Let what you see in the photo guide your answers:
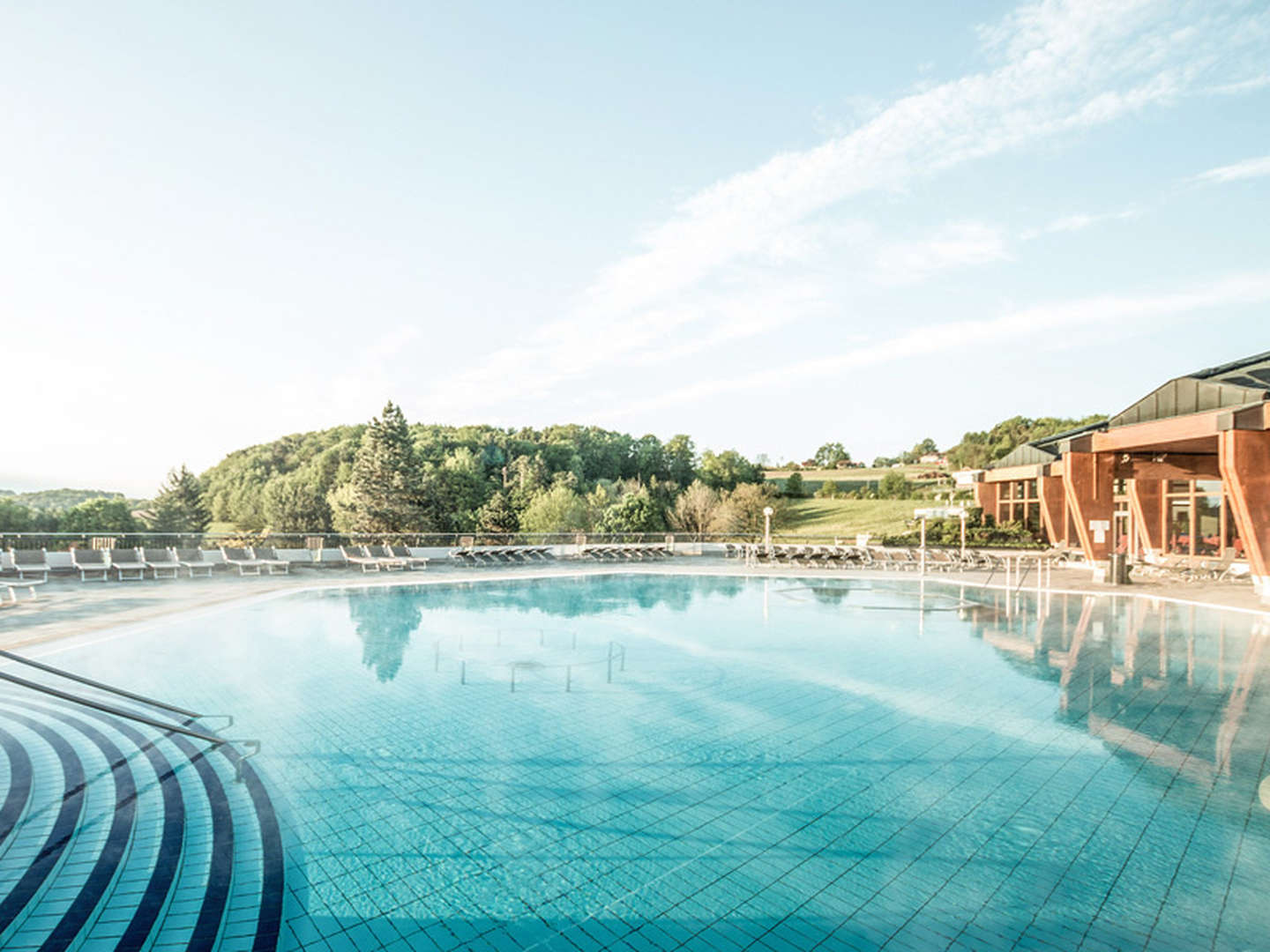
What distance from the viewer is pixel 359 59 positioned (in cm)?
1234

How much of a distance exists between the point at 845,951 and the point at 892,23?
45.8 ft

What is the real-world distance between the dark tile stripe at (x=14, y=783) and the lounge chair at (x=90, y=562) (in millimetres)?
9532

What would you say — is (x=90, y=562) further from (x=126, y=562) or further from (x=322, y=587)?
(x=322, y=587)

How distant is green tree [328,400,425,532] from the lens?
104 ft

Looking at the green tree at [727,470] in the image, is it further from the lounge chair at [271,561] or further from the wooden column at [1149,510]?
the lounge chair at [271,561]

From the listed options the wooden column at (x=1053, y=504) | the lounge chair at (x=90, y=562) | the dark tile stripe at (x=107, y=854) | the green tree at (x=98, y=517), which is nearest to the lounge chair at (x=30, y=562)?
the lounge chair at (x=90, y=562)

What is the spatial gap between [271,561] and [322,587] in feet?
8.63

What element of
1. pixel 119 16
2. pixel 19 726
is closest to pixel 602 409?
pixel 119 16

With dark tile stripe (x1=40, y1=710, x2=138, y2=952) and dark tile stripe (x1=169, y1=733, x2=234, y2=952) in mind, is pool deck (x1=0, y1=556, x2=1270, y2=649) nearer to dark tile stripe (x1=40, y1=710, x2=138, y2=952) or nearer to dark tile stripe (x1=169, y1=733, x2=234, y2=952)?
dark tile stripe (x1=40, y1=710, x2=138, y2=952)

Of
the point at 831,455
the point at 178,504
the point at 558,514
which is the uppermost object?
the point at 831,455

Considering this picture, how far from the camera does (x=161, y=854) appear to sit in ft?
11.1

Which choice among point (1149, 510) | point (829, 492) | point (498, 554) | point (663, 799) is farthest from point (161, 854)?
point (829, 492)

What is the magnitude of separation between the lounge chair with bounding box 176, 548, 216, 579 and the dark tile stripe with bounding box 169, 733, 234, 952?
11146 millimetres

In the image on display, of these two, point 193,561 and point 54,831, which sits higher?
point 193,561
